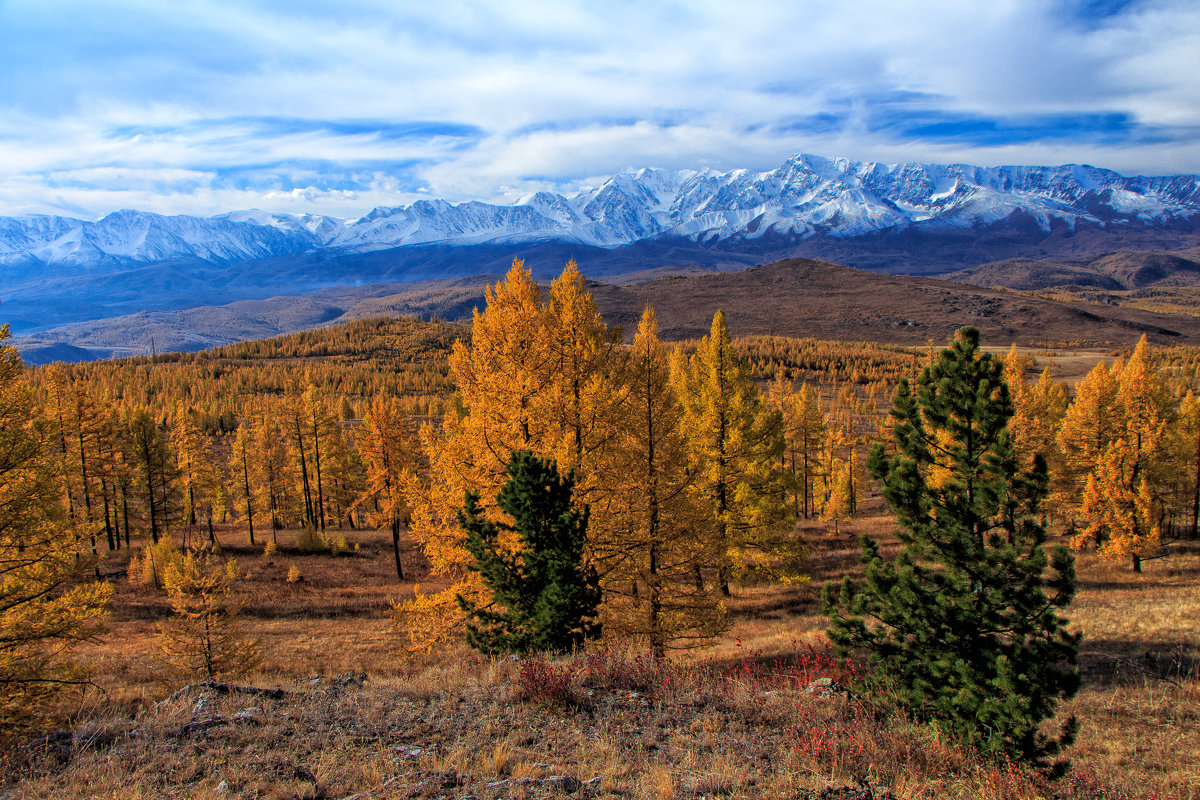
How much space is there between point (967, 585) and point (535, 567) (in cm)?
695

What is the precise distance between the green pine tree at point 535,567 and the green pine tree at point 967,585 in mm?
4587

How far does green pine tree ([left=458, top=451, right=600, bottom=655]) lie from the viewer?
35.9ft

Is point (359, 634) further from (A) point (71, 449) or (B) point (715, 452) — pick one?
(A) point (71, 449)

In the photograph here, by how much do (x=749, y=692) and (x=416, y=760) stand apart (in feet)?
17.2

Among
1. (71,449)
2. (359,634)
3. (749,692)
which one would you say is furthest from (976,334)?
(71,449)

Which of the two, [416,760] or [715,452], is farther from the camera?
[715,452]

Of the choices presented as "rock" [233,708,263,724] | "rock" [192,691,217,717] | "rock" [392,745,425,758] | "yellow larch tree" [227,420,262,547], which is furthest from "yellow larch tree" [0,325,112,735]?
"yellow larch tree" [227,420,262,547]

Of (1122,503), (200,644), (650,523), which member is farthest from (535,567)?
(1122,503)

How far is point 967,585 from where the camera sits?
7.86 meters

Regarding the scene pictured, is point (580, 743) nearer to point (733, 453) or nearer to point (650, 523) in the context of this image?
point (650, 523)

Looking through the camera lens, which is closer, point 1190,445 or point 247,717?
point 247,717

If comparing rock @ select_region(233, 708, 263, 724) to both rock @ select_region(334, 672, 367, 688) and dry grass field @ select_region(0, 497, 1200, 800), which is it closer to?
dry grass field @ select_region(0, 497, 1200, 800)

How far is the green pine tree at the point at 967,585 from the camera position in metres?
7.29

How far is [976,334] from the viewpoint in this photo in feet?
29.8
